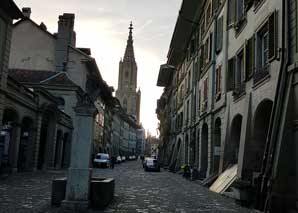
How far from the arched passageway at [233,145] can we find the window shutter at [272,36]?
7005mm

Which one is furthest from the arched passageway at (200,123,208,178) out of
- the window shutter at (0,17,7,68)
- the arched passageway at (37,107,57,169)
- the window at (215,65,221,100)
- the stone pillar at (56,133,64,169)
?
the stone pillar at (56,133,64,169)

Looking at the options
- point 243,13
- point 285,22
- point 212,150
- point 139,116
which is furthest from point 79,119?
point 139,116

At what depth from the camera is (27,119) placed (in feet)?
105

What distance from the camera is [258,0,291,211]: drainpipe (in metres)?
13.1

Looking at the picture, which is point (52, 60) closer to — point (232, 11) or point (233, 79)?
point (232, 11)

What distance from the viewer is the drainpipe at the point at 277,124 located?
43.1 feet

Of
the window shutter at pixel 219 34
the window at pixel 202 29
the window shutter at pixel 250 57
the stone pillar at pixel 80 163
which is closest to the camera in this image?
the stone pillar at pixel 80 163

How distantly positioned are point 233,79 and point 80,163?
39.0ft

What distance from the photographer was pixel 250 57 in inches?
730

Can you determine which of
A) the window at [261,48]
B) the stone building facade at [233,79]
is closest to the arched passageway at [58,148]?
the stone building facade at [233,79]

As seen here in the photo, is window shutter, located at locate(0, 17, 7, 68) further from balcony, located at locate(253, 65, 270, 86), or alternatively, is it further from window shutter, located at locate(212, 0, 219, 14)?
balcony, located at locate(253, 65, 270, 86)

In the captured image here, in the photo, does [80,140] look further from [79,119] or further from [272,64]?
[272,64]

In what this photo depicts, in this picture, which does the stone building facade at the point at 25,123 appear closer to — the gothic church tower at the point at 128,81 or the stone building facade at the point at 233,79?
the stone building facade at the point at 233,79

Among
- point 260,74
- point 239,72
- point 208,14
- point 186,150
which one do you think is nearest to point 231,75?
point 239,72
